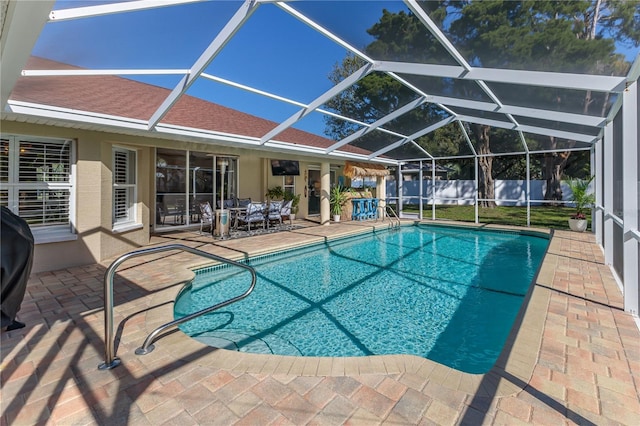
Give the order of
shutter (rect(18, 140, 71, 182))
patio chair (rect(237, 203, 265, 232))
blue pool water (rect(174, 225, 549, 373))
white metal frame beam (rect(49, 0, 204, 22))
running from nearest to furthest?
white metal frame beam (rect(49, 0, 204, 22)) → blue pool water (rect(174, 225, 549, 373)) → shutter (rect(18, 140, 71, 182)) → patio chair (rect(237, 203, 265, 232))

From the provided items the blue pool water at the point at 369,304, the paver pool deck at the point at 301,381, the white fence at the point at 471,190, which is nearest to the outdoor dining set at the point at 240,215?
the blue pool water at the point at 369,304

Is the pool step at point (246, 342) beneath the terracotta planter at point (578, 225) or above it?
beneath

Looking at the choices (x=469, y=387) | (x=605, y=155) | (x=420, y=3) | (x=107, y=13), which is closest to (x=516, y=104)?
(x=605, y=155)

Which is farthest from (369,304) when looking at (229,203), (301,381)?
(229,203)

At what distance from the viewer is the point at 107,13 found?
13.0ft

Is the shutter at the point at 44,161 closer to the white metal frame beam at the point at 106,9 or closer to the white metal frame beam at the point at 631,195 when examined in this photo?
the white metal frame beam at the point at 106,9

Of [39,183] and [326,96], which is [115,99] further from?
[326,96]

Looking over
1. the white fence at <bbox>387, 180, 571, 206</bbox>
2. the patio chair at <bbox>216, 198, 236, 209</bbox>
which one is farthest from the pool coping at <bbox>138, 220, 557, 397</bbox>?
the white fence at <bbox>387, 180, 571, 206</bbox>

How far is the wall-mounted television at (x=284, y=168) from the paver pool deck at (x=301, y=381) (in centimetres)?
1113

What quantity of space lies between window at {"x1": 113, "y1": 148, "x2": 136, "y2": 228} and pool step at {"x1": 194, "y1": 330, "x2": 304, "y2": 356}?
5.81 m

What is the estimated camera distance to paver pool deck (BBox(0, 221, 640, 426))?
2.57 meters

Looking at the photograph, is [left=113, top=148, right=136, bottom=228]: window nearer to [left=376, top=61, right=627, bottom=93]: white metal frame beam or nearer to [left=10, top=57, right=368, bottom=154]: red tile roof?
[left=10, top=57, right=368, bottom=154]: red tile roof

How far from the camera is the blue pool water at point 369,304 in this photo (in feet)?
15.5

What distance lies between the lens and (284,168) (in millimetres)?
15422
